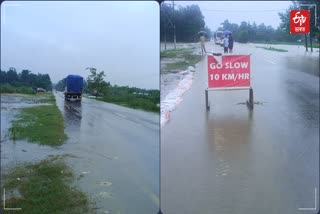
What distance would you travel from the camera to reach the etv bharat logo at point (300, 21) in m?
2.58

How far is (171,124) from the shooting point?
260cm

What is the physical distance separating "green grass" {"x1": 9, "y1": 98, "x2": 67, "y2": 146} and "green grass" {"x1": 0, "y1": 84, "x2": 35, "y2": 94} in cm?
13

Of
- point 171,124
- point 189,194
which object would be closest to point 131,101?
point 171,124

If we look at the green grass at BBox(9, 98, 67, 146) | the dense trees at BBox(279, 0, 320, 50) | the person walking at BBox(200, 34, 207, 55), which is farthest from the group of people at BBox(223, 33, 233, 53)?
the green grass at BBox(9, 98, 67, 146)

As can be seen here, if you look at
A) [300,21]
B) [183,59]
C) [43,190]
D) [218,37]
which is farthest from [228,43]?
[43,190]

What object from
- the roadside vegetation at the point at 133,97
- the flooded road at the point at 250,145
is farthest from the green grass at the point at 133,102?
the flooded road at the point at 250,145

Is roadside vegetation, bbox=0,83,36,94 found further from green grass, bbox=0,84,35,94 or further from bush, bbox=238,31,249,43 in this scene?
bush, bbox=238,31,249,43

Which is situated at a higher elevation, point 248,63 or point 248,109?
point 248,63

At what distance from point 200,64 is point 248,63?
0.31 meters

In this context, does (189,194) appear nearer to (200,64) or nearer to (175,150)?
(175,150)

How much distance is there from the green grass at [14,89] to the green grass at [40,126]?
5.1 inches

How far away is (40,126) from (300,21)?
1.84 metres

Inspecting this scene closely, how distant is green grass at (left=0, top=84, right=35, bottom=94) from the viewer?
257cm

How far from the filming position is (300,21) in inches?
102
